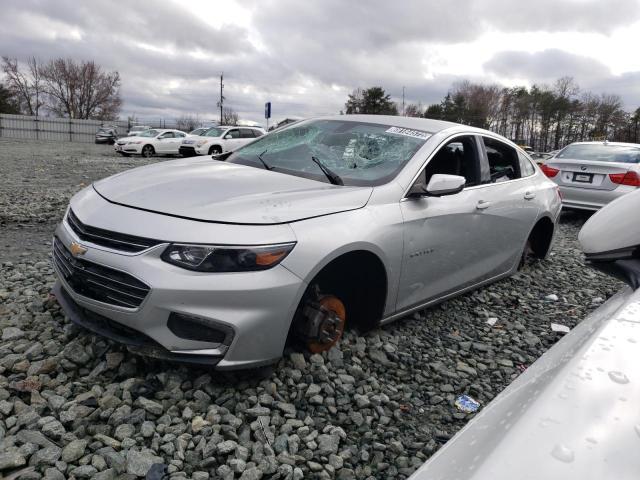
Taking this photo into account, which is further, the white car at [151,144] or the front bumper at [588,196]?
the white car at [151,144]

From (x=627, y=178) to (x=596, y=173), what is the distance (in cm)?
42

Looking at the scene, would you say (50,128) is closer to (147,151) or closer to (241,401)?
(147,151)

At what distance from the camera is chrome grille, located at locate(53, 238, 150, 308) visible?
220 centimetres

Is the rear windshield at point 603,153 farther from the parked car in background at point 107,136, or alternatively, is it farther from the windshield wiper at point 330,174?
the parked car in background at point 107,136

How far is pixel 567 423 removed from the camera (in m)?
0.85

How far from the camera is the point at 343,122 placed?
3801 millimetres

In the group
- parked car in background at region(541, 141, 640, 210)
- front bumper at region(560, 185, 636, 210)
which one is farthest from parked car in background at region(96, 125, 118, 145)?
front bumper at region(560, 185, 636, 210)

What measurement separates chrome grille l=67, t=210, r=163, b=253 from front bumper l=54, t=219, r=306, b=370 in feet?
0.11

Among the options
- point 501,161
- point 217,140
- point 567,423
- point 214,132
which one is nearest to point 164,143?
point 214,132

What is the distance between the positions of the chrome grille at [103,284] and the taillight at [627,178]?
24.9 feet

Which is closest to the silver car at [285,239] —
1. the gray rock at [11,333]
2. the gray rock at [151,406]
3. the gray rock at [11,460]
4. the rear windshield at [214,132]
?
the gray rock at [151,406]

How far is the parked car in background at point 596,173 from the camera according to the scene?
7.50 m

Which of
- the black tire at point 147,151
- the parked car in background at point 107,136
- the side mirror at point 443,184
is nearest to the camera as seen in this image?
the side mirror at point 443,184

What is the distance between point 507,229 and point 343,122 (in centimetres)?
157
